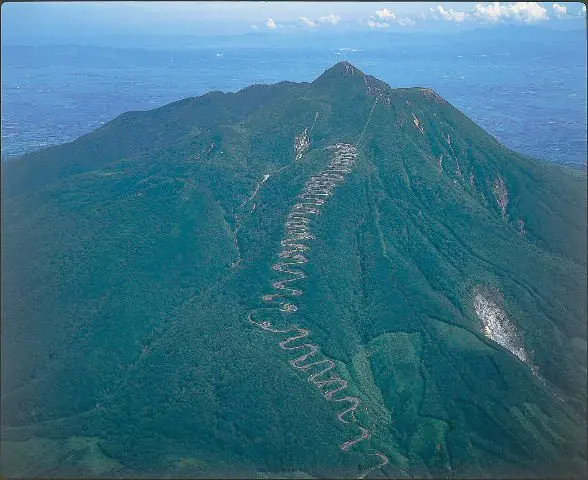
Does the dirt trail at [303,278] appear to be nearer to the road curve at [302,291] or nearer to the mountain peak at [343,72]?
the road curve at [302,291]

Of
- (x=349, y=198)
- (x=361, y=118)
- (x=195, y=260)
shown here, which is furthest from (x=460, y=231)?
(x=195, y=260)

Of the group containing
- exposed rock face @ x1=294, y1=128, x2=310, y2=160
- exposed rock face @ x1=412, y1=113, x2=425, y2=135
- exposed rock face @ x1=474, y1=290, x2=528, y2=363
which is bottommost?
exposed rock face @ x1=474, y1=290, x2=528, y2=363

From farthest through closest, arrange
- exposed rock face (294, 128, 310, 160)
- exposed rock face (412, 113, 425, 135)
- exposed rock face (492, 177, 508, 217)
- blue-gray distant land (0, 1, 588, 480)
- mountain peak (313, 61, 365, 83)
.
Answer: mountain peak (313, 61, 365, 83) < exposed rock face (294, 128, 310, 160) < exposed rock face (412, 113, 425, 135) < exposed rock face (492, 177, 508, 217) < blue-gray distant land (0, 1, 588, 480)

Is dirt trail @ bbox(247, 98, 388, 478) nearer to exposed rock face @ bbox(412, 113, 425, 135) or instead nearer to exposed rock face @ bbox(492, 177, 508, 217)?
exposed rock face @ bbox(412, 113, 425, 135)

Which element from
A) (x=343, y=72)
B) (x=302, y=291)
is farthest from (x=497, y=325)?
(x=343, y=72)

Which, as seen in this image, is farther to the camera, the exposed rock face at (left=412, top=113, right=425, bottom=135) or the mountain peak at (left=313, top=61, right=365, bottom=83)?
the mountain peak at (left=313, top=61, right=365, bottom=83)

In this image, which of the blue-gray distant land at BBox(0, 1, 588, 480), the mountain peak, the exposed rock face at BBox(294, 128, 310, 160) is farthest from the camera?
the mountain peak

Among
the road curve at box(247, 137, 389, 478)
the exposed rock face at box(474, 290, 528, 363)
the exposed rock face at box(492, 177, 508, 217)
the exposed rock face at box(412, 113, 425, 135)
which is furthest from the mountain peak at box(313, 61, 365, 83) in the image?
the exposed rock face at box(474, 290, 528, 363)

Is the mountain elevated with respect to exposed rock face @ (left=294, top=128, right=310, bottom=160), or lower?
lower

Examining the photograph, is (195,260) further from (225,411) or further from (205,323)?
(225,411)
